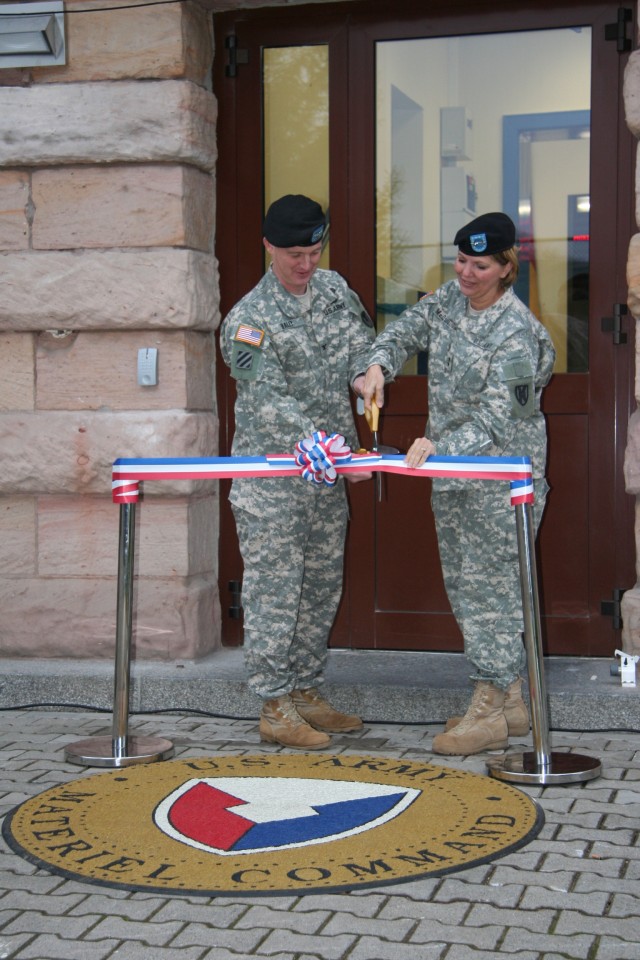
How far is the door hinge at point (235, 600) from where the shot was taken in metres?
6.37

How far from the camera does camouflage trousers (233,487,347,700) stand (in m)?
4.96

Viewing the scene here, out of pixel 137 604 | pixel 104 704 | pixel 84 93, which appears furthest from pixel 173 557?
pixel 84 93

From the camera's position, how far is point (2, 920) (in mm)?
3273

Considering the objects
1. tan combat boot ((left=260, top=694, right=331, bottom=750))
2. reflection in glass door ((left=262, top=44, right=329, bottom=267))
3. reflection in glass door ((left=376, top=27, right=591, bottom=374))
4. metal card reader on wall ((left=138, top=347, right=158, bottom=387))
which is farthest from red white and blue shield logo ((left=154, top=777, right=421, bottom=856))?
reflection in glass door ((left=262, top=44, right=329, bottom=267))

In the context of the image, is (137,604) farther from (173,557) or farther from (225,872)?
(225,872)

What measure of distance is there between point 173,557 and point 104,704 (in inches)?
28.2

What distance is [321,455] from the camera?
4594 mm

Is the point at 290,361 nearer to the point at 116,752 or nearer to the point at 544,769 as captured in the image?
the point at 116,752

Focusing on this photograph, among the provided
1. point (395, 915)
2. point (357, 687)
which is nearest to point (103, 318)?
point (357, 687)

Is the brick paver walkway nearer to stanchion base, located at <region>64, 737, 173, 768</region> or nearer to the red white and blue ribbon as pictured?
stanchion base, located at <region>64, 737, 173, 768</region>

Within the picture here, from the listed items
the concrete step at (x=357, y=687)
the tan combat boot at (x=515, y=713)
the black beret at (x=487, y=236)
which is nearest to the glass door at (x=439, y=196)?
the concrete step at (x=357, y=687)

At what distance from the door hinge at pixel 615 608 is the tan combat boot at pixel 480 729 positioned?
1.21 m

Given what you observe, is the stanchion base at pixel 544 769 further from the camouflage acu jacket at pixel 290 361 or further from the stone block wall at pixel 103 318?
the stone block wall at pixel 103 318

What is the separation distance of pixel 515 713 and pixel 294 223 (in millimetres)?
1962
